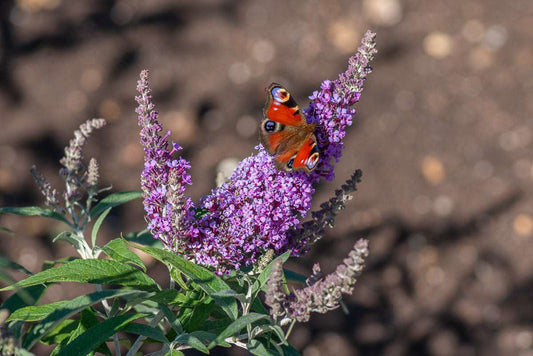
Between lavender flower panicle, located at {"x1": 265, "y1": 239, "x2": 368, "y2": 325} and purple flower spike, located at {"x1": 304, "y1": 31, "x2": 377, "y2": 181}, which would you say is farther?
purple flower spike, located at {"x1": 304, "y1": 31, "x2": 377, "y2": 181}

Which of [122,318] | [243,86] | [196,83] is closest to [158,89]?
[196,83]

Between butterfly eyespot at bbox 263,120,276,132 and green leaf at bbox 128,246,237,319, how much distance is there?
62cm

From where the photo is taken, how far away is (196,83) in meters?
5.56

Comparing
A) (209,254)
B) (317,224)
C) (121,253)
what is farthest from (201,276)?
(317,224)

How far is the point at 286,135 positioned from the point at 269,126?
135 millimetres

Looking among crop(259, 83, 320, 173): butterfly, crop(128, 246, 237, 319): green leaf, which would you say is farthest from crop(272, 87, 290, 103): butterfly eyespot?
crop(128, 246, 237, 319): green leaf

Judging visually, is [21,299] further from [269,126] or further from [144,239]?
[269,126]

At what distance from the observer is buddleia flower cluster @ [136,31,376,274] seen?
202 cm

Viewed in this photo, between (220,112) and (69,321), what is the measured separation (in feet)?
11.0

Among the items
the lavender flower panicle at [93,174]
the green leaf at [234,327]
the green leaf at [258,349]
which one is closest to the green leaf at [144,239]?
the lavender flower panicle at [93,174]

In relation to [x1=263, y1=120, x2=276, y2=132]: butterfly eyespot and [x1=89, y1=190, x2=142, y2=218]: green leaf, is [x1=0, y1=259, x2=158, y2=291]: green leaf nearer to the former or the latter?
[x1=89, y1=190, x2=142, y2=218]: green leaf

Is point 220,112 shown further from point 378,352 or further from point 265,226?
point 265,226

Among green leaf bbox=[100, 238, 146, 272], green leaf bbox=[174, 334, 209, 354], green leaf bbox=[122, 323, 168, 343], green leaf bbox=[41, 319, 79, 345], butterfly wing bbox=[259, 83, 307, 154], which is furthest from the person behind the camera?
green leaf bbox=[41, 319, 79, 345]

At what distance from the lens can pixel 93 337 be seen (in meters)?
1.89
